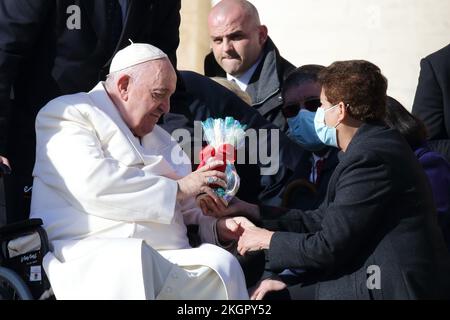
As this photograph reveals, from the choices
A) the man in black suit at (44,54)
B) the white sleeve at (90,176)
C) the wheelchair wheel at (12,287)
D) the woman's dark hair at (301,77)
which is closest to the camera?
the wheelchair wheel at (12,287)

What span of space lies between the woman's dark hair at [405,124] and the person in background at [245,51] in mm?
1180

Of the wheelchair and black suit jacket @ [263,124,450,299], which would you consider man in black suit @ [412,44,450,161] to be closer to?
black suit jacket @ [263,124,450,299]

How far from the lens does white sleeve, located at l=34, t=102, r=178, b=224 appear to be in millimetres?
6398

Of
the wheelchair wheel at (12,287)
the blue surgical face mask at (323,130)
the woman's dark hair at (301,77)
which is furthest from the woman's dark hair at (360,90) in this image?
the wheelchair wheel at (12,287)

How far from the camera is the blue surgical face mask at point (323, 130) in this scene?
22.6 ft

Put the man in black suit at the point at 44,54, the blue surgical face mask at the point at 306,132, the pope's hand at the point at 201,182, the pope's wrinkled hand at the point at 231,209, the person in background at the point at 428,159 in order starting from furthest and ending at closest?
1. the blue surgical face mask at the point at 306,132
2. the person in background at the point at 428,159
3. the man in black suit at the point at 44,54
4. the pope's wrinkled hand at the point at 231,209
5. the pope's hand at the point at 201,182

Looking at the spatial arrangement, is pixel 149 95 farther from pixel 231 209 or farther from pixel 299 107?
pixel 299 107

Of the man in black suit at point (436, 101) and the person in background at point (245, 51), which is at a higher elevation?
the person in background at point (245, 51)

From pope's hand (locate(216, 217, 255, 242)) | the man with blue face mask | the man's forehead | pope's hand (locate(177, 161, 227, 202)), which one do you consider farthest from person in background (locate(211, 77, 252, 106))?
pope's hand (locate(177, 161, 227, 202))

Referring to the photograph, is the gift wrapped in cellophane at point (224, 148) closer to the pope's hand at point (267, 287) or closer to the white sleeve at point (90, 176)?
the white sleeve at point (90, 176)

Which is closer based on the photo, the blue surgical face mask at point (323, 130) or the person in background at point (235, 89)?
the blue surgical face mask at point (323, 130)
